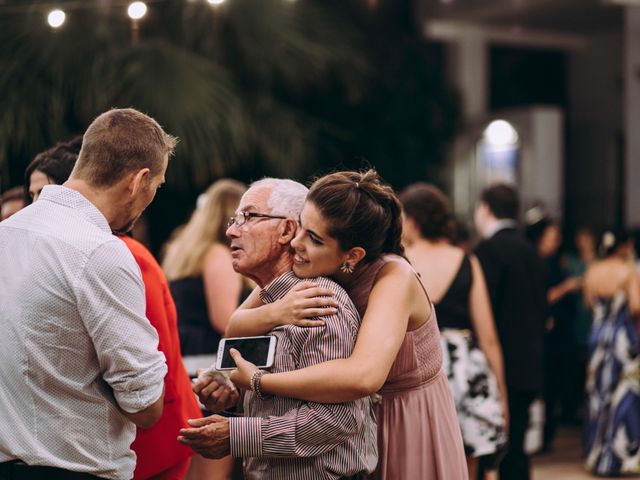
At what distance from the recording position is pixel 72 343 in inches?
88.6

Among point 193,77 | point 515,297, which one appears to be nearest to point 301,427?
point 515,297

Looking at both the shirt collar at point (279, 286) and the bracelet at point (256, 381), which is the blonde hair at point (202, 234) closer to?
the shirt collar at point (279, 286)

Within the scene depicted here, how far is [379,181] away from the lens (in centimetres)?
243

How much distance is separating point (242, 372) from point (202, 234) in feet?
6.87

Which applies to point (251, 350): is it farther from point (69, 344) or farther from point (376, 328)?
point (69, 344)

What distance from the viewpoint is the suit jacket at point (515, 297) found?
534 centimetres

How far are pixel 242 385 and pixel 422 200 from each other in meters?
2.42

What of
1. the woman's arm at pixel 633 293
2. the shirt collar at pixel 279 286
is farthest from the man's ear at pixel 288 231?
the woman's arm at pixel 633 293

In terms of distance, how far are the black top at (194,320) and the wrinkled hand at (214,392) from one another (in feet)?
5.62

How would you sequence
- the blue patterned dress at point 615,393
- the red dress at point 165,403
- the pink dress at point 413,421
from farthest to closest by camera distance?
the blue patterned dress at point 615,393 < the red dress at point 165,403 < the pink dress at point 413,421

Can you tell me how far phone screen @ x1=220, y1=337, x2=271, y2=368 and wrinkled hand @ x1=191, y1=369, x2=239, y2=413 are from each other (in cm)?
17

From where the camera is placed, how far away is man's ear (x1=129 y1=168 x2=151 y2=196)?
2.37m

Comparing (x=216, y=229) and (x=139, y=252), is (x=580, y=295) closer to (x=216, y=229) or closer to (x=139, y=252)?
(x=216, y=229)

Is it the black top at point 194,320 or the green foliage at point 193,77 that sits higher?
the green foliage at point 193,77
